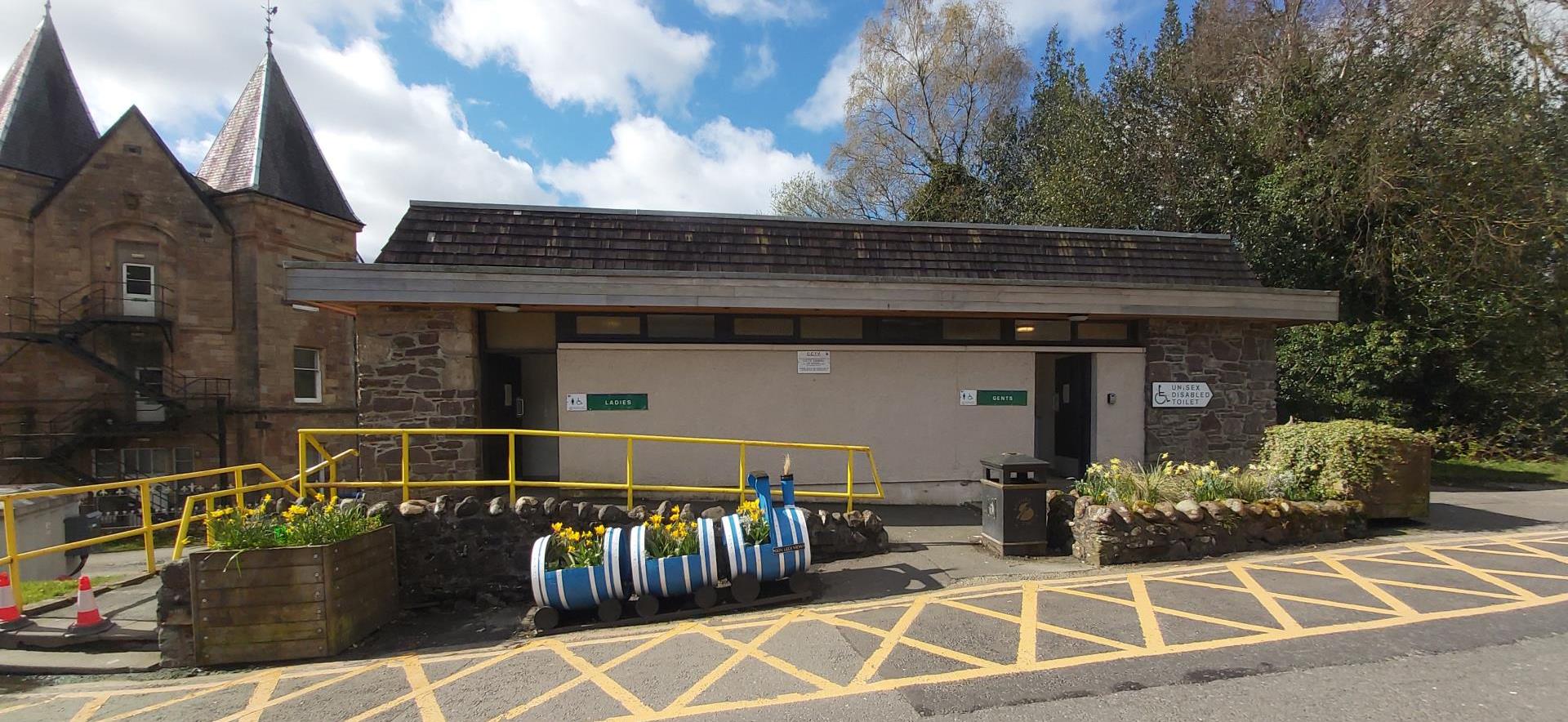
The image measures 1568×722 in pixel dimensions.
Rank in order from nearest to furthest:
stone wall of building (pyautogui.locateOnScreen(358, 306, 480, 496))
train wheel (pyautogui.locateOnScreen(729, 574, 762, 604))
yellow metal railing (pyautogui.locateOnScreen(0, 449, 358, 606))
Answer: yellow metal railing (pyautogui.locateOnScreen(0, 449, 358, 606)), train wheel (pyautogui.locateOnScreen(729, 574, 762, 604)), stone wall of building (pyautogui.locateOnScreen(358, 306, 480, 496))

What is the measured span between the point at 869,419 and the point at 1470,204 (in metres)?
14.6

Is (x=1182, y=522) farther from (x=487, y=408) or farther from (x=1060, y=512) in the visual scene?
(x=487, y=408)

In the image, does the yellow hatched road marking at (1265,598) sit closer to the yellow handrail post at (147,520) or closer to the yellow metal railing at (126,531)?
the yellow metal railing at (126,531)

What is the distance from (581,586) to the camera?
5.48 meters

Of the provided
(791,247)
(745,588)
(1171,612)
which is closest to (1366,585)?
(1171,612)

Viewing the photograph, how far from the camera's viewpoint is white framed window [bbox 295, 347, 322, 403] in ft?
69.0

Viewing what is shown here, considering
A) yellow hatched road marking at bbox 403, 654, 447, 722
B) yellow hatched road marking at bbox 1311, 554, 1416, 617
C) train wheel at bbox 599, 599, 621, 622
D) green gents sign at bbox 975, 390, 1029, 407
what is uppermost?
green gents sign at bbox 975, 390, 1029, 407

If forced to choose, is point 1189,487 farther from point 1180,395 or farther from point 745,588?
point 745,588

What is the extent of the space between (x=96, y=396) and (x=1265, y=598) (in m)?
27.5

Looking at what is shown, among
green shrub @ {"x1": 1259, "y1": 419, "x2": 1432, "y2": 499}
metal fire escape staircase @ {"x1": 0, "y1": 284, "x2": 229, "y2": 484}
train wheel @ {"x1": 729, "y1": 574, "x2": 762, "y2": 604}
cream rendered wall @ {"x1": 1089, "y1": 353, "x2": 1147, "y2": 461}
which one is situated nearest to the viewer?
train wheel @ {"x1": 729, "y1": 574, "x2": 762, "y2": 604}

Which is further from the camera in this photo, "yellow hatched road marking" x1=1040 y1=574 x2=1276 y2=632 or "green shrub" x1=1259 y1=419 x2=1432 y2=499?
"green shrub" x1=1259 y1=419 x2=1432 y2=499

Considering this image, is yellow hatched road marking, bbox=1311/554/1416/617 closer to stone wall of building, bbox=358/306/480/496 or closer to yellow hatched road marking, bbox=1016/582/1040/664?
yellow hatched road marking, bbox=1016/582/1040/664

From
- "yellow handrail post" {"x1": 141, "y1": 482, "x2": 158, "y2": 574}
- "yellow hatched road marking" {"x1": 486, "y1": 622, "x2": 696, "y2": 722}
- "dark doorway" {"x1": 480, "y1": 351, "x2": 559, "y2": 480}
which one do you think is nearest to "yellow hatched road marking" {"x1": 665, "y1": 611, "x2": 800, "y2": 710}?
"yellow hatched road marking" {"x1": 486, "y1": 622, "x2": 696, "y2": 722}

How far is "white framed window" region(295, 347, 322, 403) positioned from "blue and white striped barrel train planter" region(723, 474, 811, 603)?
21.4m
